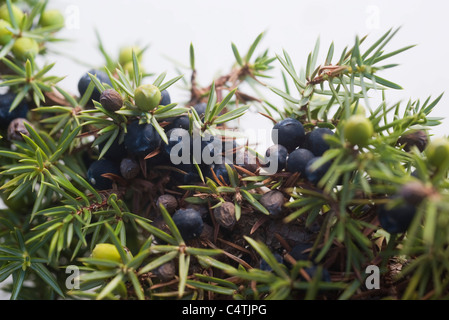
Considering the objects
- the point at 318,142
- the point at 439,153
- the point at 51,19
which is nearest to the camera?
the point at 439,153

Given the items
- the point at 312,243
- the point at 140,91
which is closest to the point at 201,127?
the point at 140,91

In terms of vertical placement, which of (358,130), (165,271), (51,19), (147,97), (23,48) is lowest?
(165,271)

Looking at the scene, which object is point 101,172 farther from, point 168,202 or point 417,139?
point 417,139

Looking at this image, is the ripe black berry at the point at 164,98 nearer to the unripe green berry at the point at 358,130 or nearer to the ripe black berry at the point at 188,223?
the ripe black berry at the point at 188,223

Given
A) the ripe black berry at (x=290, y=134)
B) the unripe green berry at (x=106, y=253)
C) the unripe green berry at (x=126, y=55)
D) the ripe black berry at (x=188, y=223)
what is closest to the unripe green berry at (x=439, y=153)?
the ripe black berry at (x=290, y=134)

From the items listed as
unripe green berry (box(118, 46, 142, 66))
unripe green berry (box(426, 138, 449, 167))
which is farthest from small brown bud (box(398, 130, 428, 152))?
unripe green berry (box(118, 46, 142, 66))

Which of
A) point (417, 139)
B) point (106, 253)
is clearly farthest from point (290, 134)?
point (106, 253)

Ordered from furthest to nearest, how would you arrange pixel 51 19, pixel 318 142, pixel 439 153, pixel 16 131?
1. pixel 51 19
2. pixel 16 131
3. pixel 318 142
4. pixel 439 153
